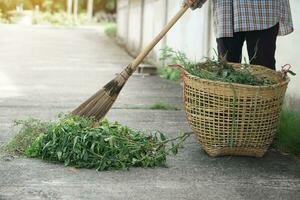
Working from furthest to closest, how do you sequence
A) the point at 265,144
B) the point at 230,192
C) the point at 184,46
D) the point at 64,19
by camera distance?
the point at 64,19, the point at 184,46, the point at 265,144, the point at 230,192

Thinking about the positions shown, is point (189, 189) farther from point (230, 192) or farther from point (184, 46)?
point (184, 46)

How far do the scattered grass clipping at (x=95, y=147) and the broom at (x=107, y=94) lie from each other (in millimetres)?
201

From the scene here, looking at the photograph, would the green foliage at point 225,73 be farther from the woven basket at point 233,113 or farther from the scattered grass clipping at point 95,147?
the scattered grass clipping at point 95,147

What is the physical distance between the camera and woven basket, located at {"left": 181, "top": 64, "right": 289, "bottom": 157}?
3.94 meters

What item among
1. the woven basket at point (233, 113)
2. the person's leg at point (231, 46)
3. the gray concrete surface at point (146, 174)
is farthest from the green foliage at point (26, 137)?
the person's leg at point (231, 46)

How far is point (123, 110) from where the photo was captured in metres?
6.34

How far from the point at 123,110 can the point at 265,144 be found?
8.02 ft

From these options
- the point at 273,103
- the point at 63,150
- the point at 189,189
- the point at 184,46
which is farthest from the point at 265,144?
the point at 184,46

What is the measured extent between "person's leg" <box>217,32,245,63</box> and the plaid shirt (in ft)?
0.30

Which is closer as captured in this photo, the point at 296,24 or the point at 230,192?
the point at 230,192

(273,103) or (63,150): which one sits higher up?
(273,103)

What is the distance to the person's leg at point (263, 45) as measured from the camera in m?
4.48

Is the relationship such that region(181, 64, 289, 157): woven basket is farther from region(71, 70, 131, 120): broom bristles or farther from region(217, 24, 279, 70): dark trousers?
region(71, 70, 131, 120): broom bristles

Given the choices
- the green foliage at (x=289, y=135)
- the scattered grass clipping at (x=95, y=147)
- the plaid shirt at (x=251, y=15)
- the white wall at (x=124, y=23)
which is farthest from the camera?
the white wall at (x=124, y=23)
